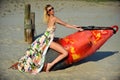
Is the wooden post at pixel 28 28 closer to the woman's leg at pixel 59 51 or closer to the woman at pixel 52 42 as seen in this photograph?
the woman at pixel 52 42

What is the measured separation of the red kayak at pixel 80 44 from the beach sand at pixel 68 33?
256mm

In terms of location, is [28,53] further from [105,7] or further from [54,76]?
[105,7]

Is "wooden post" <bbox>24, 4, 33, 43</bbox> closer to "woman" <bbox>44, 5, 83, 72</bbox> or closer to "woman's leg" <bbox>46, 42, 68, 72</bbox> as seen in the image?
"woman" <bbox>44, 5, 83, 72</bbox>

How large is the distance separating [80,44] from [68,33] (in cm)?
532

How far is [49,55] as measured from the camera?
942 centimetres

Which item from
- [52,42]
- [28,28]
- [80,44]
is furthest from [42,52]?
[28,28]

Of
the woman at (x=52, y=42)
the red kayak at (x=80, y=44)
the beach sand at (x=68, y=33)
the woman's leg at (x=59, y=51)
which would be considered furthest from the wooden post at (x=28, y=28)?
the woman's leg at (x=59, y=51)

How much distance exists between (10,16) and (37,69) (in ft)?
34.5

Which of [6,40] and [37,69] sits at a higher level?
[37,69]

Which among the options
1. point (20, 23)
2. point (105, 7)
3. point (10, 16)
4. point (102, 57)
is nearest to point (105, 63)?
point (102, 57)

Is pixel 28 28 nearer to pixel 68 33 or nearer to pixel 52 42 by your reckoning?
pixel 68 33

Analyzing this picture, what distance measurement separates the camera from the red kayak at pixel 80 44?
955 cm

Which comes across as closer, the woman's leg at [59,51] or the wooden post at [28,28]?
the woman's leg at [59,51]

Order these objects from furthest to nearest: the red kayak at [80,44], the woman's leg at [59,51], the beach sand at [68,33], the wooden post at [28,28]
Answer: the wooden post at [28,28]
the red kayak at [80,44]
the woman's leg at [59,51]
the beach sand at [68,33]
